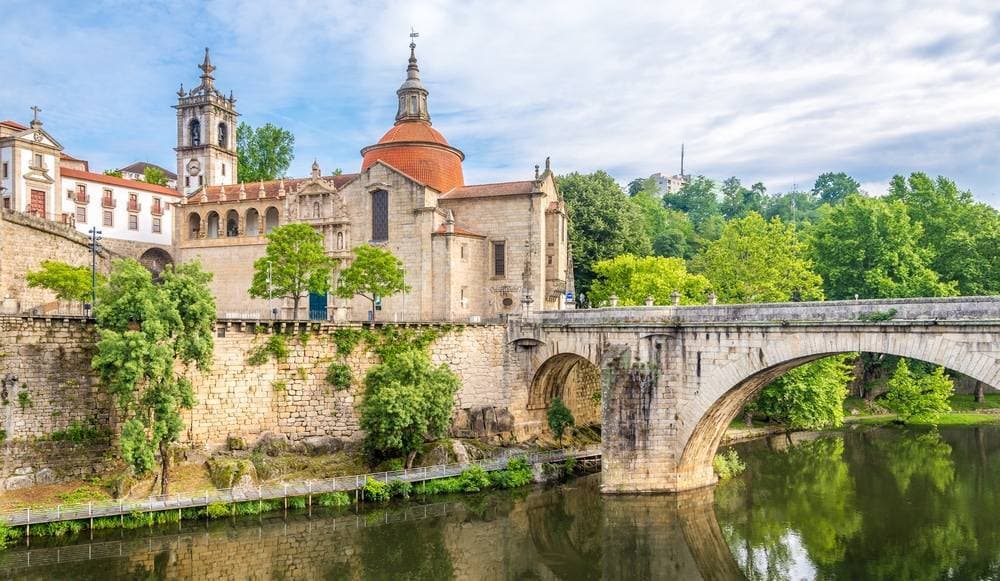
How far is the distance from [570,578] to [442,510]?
8128 millimetres

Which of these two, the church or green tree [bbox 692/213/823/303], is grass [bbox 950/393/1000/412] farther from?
the church

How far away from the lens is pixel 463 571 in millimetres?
26797

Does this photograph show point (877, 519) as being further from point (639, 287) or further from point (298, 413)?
point (298, 413)

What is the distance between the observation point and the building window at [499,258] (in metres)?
50.2

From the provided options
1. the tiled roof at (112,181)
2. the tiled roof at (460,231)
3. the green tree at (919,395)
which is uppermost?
the tiled roof at (112,181)

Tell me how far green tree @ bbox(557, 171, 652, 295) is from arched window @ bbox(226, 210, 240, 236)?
25.9m

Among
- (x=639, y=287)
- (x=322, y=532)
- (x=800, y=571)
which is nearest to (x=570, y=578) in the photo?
(x=800, y=571)

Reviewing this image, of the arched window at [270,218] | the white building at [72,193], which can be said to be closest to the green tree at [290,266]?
the arched window at [270,218]

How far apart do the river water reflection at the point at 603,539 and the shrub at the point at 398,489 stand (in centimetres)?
110

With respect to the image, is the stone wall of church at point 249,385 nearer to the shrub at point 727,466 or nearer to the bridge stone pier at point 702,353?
the bridge stone pier at point 702,353

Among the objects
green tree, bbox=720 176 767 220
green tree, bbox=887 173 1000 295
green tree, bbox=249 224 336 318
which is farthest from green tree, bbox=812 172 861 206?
green tree, bbox=249 224 336 318

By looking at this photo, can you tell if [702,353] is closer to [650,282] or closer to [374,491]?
[374,491]

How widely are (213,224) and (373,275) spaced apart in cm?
2210

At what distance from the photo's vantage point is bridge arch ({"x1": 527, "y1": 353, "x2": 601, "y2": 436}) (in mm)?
43812
